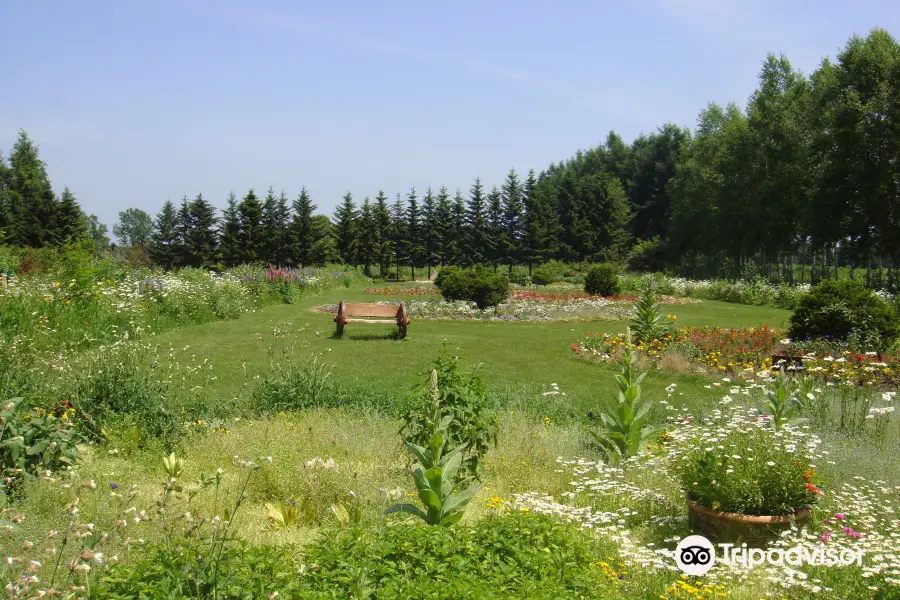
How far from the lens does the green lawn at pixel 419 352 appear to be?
9023mm

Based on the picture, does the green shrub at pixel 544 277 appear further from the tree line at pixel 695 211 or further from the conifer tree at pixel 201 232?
the conifer tree at pixel 201 232

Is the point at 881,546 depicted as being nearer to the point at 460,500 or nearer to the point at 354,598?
the point at 460,500

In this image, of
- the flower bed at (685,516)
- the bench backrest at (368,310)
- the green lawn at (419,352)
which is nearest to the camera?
the flower bed at (685,516)

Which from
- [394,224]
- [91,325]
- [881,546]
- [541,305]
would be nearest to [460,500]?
[881,546]

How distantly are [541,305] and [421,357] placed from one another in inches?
388

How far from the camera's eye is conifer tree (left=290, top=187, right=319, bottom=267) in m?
47.6

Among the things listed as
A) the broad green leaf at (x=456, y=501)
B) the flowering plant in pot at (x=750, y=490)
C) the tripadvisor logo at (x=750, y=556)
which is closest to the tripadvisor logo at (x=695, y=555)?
the tripadvisor logo at (x=750, y=556)

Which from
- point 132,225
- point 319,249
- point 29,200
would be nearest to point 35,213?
point 29,200

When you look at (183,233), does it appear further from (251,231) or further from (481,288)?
(481,288)

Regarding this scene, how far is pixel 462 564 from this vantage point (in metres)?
2.96

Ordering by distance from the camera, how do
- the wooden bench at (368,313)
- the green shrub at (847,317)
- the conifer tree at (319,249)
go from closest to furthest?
1. the green shrub at (847,317)
2. the wooden bench at (368,313)
3. the conifer tree at (319,249)

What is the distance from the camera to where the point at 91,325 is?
38.1 ft

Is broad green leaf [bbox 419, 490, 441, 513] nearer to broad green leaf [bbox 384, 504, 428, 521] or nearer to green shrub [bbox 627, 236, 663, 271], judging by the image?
broad green leaf [bbox 384, 504, 428, 521]

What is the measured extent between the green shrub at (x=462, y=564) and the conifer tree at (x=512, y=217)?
4916 centimetres
